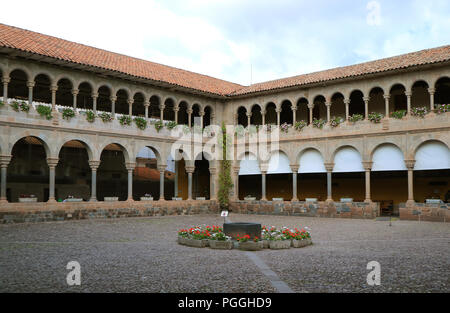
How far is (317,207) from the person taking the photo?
81.1ft

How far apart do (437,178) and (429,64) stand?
8.20 m

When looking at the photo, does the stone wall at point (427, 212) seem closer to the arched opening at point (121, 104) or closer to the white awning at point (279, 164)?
the white awning at point (279, 164)

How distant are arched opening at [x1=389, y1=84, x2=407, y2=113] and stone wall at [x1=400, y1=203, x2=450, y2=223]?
675cm

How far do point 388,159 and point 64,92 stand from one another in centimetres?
1964

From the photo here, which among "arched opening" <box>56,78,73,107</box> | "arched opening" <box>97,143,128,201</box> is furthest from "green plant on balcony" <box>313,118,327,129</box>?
"arched opening" <box>56,78,73,107</box>

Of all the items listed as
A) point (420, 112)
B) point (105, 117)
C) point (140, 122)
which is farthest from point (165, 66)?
point (420, 112)

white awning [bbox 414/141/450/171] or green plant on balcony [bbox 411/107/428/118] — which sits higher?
green plant on balcony [bbox 411/107/428/118]

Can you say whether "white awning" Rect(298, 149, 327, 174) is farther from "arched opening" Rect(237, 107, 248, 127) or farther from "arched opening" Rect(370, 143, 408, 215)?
Answer: "arched opening" Rect(237, 107, 248, 127)

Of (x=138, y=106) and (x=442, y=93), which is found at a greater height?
(x=138, y=106)

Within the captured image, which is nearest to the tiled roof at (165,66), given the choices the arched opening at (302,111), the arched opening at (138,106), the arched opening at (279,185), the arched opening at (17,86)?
the arched opening at (302,111)

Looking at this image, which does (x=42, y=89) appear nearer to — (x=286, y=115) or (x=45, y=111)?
(x=45, y=111)

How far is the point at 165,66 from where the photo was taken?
30.2 m

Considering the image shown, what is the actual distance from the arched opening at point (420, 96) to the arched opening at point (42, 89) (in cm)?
2101

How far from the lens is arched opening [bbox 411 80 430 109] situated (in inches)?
968
